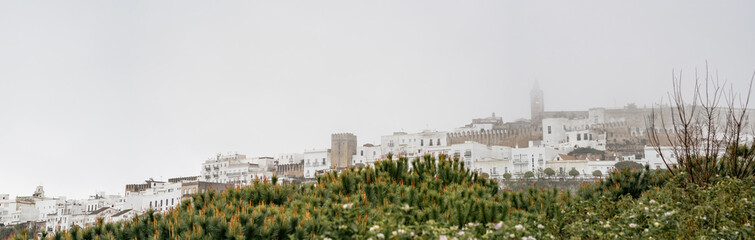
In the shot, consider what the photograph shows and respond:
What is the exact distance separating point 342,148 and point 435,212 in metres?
72.6

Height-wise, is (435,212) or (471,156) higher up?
(471,156)

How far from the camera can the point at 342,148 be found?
7675cm

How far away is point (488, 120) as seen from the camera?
7838cm

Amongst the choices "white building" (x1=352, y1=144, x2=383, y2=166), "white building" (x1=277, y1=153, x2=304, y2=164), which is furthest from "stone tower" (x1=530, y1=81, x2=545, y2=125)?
"white building" (x1=277, y1=153, x2=304, y2=164)

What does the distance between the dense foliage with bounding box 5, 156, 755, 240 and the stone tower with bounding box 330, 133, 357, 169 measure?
230ft

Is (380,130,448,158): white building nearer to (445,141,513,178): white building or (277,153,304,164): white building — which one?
(445,141,513,178): white building

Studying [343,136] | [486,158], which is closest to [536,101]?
[486,158]

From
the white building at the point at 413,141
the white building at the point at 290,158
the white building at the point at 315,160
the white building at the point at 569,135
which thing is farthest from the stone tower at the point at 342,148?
the white building at the point at 569,135

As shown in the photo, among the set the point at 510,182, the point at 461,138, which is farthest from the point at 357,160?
the point at 510,182

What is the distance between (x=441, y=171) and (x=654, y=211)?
285 centimetres

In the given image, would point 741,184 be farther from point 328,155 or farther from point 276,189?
point 328,155

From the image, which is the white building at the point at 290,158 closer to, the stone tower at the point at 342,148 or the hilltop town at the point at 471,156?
the hilltop town at the point at 471,156

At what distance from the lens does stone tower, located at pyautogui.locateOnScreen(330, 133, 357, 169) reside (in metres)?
76.4

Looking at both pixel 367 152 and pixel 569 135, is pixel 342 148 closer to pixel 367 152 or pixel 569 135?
pixel 367 152
